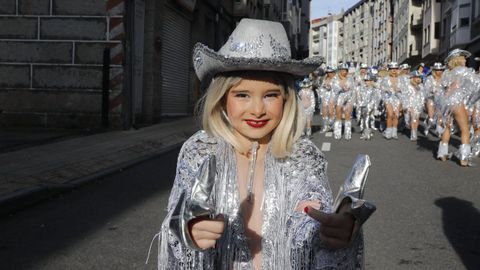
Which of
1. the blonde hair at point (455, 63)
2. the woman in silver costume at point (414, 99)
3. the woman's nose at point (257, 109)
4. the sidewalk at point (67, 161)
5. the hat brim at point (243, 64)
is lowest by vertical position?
the sidewalk at point (67, 161)

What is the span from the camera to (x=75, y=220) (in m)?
5.71

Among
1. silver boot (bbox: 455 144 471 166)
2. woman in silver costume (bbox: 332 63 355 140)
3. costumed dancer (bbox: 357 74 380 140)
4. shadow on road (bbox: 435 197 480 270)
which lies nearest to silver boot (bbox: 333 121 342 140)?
woman in silver costume (bbox: 332 63 355 140)

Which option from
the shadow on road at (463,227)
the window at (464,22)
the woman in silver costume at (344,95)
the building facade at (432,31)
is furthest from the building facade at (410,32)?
the shadow on road at (463,227)

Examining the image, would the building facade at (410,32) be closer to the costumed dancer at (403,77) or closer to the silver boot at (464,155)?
the costumed dancer at (403,77)

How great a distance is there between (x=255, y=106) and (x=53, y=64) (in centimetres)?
1281

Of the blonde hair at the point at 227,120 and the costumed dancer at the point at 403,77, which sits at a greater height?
the costumed dancer at the point at 403,77

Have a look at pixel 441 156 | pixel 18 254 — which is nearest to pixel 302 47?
pixel 441 156

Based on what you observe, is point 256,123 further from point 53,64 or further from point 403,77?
point 403,77

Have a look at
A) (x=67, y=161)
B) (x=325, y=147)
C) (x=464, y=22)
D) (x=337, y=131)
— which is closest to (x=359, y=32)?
(x=464, y=22)

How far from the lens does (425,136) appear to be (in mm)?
16797

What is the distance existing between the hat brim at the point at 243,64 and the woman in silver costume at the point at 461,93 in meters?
8.31

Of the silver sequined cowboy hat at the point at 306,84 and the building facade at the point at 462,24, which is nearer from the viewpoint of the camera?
the silver sequined cowboy hat at the point at 306,84

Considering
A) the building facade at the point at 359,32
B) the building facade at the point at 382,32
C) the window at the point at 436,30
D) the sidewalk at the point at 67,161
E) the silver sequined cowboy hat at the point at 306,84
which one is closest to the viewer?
the sidewalk at the point at 67,161

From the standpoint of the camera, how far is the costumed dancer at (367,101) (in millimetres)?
16859
